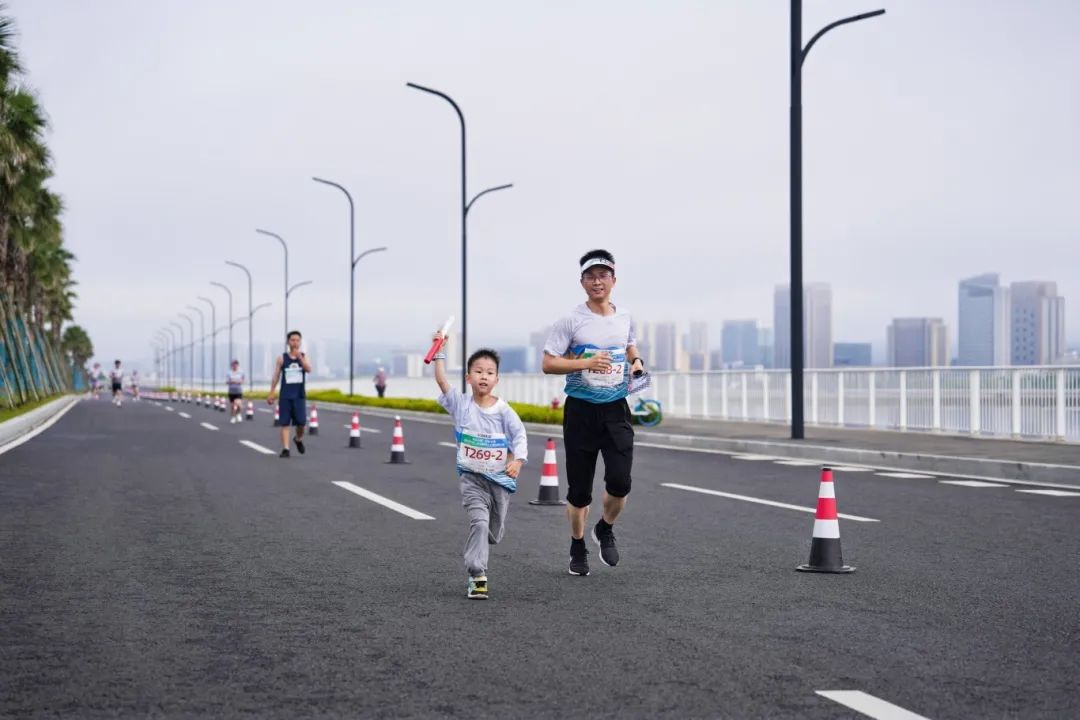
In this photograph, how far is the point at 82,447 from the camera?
20.3 metres

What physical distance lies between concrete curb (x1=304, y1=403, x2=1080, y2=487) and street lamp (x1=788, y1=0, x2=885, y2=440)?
1003mm

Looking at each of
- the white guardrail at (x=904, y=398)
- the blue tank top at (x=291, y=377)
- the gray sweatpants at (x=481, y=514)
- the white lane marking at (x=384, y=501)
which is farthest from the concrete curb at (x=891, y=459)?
the gray sweatpants at (x=481, y=514)

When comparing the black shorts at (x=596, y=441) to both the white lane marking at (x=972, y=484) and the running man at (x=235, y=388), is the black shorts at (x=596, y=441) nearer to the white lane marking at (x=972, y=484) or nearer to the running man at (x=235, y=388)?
the white lane marking at (x=972, y=484)

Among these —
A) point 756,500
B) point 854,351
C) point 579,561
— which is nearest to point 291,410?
point 756,500

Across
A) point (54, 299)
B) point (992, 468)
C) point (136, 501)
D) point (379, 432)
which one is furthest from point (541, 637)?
point (54, 299)

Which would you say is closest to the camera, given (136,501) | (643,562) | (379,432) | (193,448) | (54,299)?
(643,562)

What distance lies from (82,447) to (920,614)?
1717 cm

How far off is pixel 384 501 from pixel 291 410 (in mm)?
6574

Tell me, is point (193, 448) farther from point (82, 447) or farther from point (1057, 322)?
point (1057, 322)

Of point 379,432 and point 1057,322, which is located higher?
point 1057,322

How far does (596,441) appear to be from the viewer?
7.18 meters

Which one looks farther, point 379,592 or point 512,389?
point 512,389

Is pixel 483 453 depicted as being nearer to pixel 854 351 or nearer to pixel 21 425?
pixel 21 425

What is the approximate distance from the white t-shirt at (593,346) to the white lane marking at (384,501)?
3.59 meters
